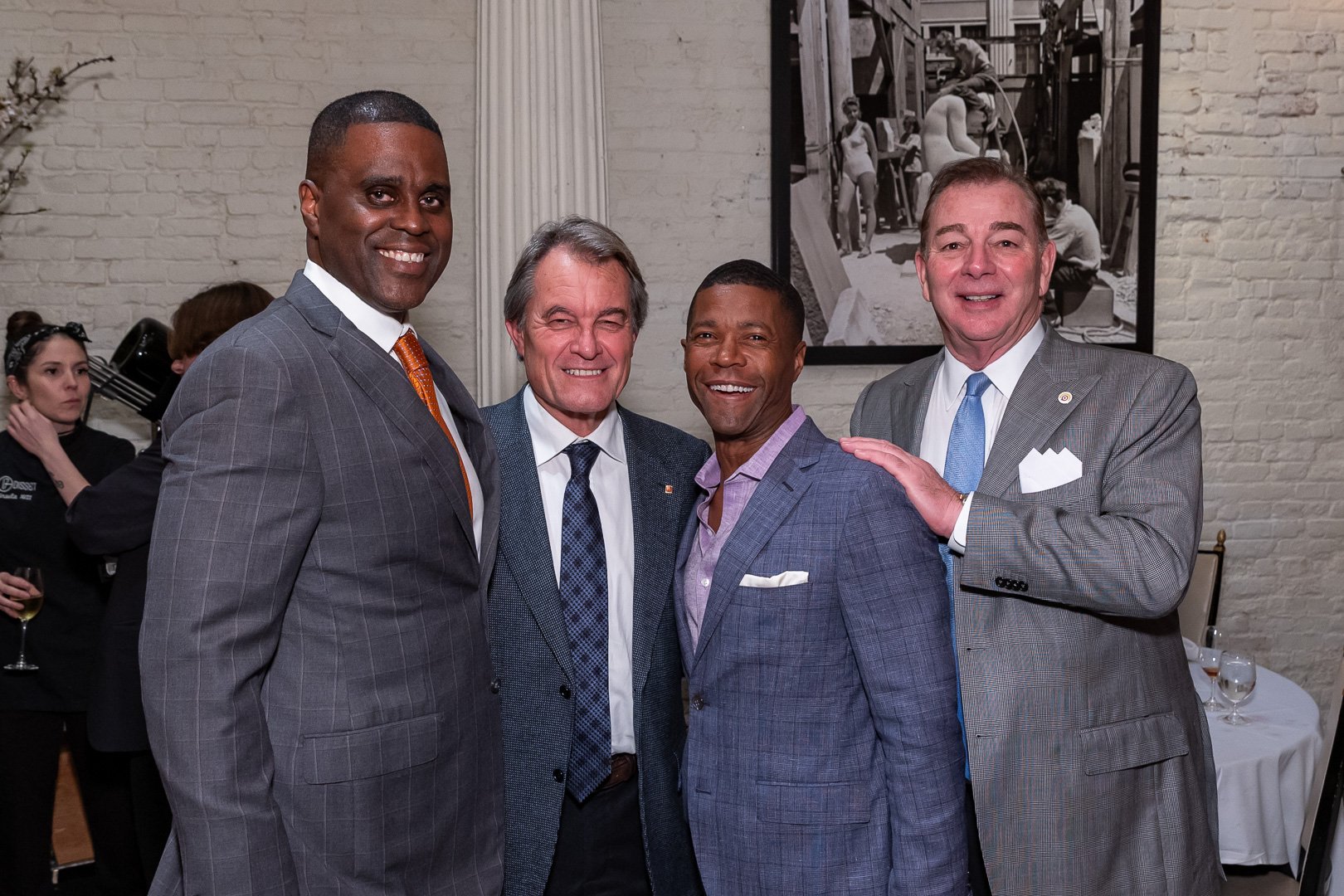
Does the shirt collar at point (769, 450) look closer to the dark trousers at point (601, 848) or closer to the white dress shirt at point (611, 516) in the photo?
the white dress shirt at point (611, 516)

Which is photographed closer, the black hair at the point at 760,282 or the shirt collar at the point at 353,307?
the shirt collar at the point at 353,307

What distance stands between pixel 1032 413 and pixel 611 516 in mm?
773

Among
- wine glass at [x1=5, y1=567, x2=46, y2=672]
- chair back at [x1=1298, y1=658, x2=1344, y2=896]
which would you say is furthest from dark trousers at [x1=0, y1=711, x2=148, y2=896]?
chair back at [x1=1298, y1=658, x2=1344, y2=896]

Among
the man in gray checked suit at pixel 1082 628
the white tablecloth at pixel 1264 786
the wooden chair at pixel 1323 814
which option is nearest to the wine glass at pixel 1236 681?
the white tablecloth at pixel 1264 786

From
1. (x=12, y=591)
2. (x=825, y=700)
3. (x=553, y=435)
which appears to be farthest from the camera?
(x=12, y=591)

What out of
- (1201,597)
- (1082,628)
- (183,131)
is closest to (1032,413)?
(1082,628)

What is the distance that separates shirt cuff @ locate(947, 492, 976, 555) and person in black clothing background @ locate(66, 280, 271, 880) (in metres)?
2.09

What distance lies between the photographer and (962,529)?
1792mm

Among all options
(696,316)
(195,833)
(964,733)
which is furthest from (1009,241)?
(195,833)

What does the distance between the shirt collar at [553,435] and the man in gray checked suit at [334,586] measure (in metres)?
0.32

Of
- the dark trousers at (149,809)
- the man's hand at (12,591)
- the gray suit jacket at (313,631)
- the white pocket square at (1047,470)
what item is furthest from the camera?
the man's hand at (12,591)

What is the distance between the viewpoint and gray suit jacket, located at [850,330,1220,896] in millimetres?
1762

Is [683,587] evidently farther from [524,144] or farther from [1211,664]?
[524,144]

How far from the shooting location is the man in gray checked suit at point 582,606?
6.27ft
